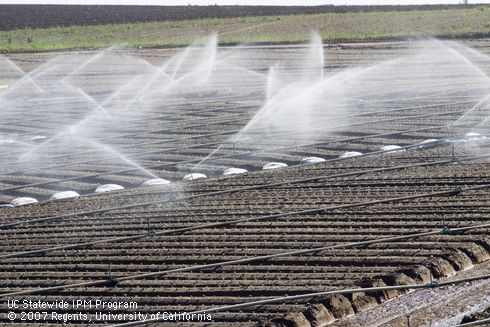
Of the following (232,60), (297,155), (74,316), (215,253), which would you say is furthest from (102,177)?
(232,60)

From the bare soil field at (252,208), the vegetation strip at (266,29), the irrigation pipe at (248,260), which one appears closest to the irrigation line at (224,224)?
the bare soil field at (252,208)

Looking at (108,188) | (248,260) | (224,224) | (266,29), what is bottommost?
(248,260)

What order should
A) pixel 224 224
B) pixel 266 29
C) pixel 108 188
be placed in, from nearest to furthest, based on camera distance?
pixel 224 224
pixel 108 188
pixel 266 29

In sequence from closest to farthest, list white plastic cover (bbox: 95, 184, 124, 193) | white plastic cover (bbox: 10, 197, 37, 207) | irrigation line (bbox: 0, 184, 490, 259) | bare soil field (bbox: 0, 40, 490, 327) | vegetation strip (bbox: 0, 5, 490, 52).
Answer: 1. bare soil field (bbox: 0, 40, 490, 327)
2. irrigation line (bbox: 0, 184, 490, 259)
3. white plastic cover (bbox: 10, 197, 37, 207)
4. white plastic cover (bbox: 95, 184, 124, 193)
5. vegetation strip (bbox: 0, 5, 490, 52)

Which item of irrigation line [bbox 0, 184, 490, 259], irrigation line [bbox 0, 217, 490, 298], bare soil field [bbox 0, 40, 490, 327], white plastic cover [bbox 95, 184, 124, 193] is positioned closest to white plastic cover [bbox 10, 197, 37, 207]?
bare soil field [bbox 0, 40, 490, 327]

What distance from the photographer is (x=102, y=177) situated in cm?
1708

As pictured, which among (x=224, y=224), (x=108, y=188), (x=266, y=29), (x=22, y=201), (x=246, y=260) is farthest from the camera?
(x=266, y=29)

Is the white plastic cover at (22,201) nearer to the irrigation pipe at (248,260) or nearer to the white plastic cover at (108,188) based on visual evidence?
the white plastic cover at (108,188)

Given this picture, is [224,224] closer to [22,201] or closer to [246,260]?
[246,260]

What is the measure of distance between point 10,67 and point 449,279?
2910 centimetres

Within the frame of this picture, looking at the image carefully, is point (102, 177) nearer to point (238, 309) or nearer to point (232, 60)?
point (238, 309)

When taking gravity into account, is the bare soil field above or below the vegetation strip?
below

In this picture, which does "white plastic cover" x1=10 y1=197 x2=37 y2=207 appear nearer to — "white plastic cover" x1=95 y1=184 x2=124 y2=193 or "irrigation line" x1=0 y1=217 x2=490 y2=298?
"white plastic cover" x1=95 y1=184 x2=124 y2=193

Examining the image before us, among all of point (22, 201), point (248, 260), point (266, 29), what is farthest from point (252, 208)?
point (266, 29)
